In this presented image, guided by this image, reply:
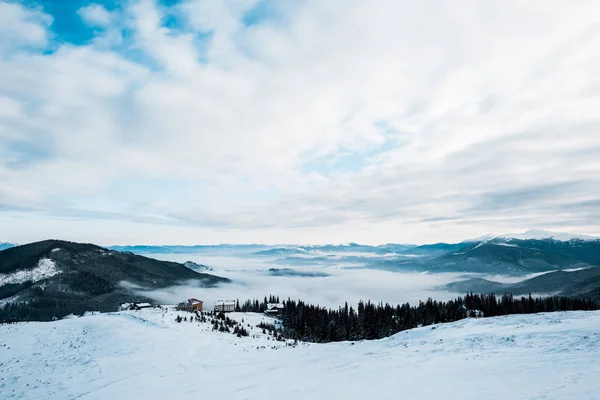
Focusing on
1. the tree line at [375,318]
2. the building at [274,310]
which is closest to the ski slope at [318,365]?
the tree line at [375,318]

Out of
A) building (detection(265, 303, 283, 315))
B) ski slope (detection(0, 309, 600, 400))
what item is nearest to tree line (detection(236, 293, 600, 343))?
building (detection(265, 303, 283, 315))

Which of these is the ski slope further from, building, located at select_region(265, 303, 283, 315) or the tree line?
building, located at select_region(265, 303, 283, 315)

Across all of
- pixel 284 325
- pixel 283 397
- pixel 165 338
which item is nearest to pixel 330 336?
pixel 284 325

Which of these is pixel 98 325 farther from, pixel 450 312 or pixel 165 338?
pixel 450 312

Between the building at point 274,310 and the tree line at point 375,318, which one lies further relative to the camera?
the building at point 274,310

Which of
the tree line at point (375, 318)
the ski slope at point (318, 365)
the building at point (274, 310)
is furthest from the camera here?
the building at point (274, 310)

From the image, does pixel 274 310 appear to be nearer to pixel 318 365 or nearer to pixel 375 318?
pixel 375 318

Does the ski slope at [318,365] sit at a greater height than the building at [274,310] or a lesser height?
greater

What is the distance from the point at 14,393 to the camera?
99.5ft

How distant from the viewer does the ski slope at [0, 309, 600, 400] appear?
17.8 m

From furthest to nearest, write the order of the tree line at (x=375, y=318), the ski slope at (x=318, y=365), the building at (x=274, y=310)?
the building at (x=274, y=310)
the tree line at (x=375, y=318)
the ski slope at (x=318, y=365)

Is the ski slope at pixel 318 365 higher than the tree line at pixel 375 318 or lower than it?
higher

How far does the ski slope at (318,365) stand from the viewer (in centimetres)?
1783

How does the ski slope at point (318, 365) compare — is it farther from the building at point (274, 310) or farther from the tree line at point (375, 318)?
the building at point (274, 310)
